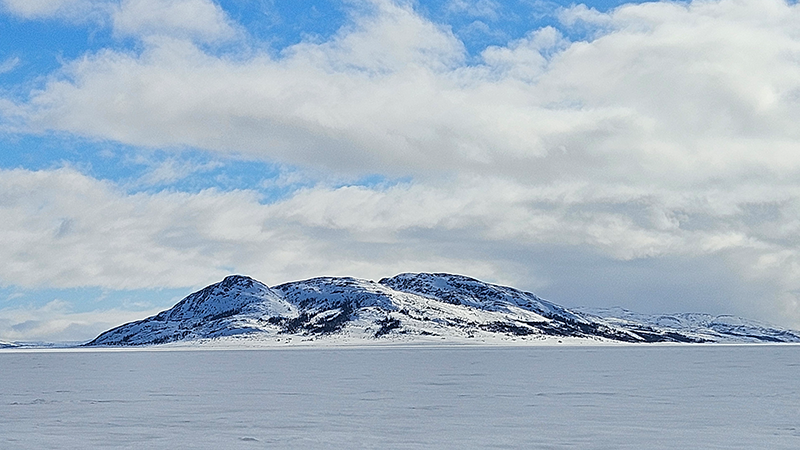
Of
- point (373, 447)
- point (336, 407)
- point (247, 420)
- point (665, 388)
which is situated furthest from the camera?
point (665, 388)

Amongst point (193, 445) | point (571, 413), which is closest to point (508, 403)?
point (571, 413)

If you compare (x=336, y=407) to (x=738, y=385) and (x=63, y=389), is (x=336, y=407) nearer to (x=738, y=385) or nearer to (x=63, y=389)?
(x=63, y=389)

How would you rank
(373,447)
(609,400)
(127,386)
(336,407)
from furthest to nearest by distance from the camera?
(127,386)
(609,400)
(336,407)
(373,447)

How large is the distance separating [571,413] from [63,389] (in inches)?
1235

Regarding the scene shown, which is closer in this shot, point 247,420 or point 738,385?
point 247,420

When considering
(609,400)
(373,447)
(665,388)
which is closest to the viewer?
(373,447)

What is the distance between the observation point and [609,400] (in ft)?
117

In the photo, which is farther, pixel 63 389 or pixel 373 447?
pixel 63 389

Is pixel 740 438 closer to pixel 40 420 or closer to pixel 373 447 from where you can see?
pixel 373 447

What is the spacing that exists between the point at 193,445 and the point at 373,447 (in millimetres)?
5385

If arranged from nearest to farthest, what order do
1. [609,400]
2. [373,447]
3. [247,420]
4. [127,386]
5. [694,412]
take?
[373,447], [247,420], [694,412], [609,400], [127,386]

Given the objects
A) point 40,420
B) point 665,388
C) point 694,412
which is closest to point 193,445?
point 40,420

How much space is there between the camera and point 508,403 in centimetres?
3444

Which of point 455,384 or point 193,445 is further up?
point 455,384
